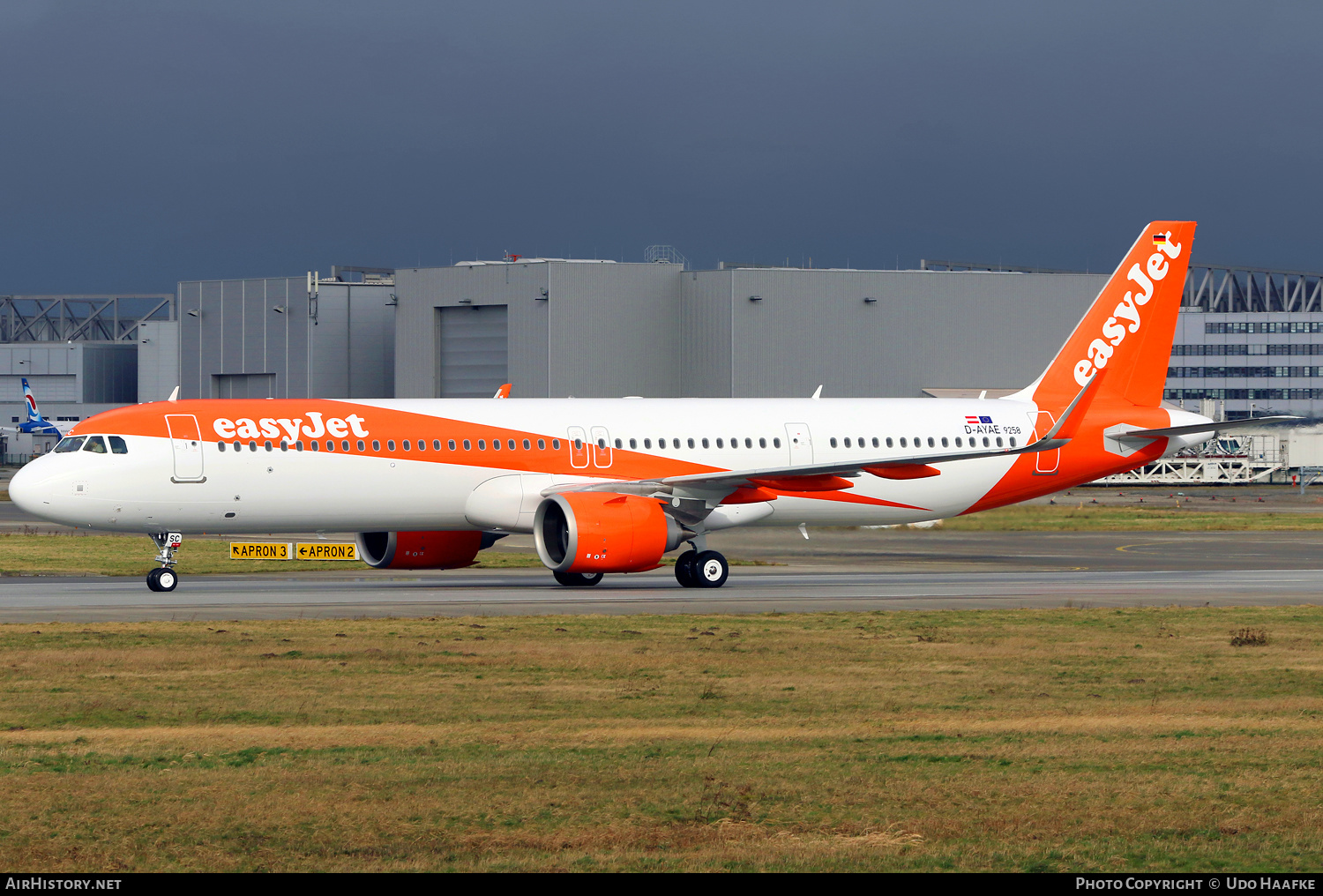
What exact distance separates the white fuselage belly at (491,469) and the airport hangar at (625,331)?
58.0 metres

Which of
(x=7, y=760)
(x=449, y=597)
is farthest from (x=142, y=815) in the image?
(x=449, y=597)

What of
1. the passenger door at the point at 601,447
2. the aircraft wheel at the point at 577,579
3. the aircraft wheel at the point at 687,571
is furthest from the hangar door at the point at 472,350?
the aircraft wheel at the point at 687,571

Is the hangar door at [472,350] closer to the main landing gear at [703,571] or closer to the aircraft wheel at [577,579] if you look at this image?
the aircraft wheel at [577,579]

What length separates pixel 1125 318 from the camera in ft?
142

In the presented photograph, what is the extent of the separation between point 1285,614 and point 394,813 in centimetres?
2070

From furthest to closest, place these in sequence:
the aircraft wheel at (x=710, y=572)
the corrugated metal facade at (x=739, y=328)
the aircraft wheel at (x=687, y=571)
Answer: the corrugated metal facade at (x=739, y=328) < the aircraft wheel at (x=687, y=571) < the aircraft wheel at (x=710, y=572)

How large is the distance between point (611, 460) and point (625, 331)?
6379cm

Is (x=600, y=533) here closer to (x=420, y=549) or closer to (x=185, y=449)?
(x=420, y=549)

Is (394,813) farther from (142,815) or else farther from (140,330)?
(140,330)

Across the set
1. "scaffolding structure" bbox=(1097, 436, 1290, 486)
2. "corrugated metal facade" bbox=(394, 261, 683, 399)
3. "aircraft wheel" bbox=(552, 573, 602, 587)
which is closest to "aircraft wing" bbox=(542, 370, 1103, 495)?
"aircraft wheel" bbox=(552, 573, 602, 587)

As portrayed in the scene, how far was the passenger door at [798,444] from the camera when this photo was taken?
3953cm

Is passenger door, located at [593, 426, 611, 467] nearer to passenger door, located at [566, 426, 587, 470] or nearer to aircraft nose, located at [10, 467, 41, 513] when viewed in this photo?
passenger door, located at [566, 426, 587, 470]

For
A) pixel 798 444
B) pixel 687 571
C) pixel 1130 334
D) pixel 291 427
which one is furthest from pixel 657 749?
pixel 1130 334

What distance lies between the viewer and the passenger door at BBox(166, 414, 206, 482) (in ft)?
112
